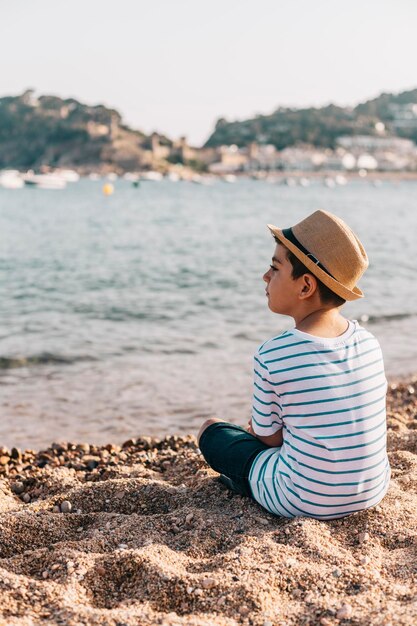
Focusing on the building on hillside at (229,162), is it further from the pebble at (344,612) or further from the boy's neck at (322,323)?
the pebble at (344,612)

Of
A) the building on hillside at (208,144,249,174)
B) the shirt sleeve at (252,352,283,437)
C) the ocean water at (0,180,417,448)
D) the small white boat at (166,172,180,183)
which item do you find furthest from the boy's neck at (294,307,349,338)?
the building on hillside at (208,144,249,174)

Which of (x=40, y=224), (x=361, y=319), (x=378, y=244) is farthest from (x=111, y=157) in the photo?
(x=361, y=319)

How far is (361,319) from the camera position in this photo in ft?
35.2

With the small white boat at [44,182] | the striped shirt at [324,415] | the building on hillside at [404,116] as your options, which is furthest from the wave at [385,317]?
the building on hillside at [404,116]

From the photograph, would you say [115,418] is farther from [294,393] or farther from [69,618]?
[69,618]

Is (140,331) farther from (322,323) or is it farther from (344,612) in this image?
(344,612)

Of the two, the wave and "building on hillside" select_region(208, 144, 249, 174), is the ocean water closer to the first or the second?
the wave

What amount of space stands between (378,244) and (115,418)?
57.5 ft

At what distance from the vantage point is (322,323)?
2.96 metres

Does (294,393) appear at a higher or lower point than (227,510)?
higher

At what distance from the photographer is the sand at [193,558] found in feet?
7.66

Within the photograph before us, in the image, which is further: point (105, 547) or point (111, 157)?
point (111, 157)

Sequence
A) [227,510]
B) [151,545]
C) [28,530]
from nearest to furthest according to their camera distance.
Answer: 1. [151,545]
2. [28,530]
3. [227,510]

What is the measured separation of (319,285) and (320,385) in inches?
16.9
